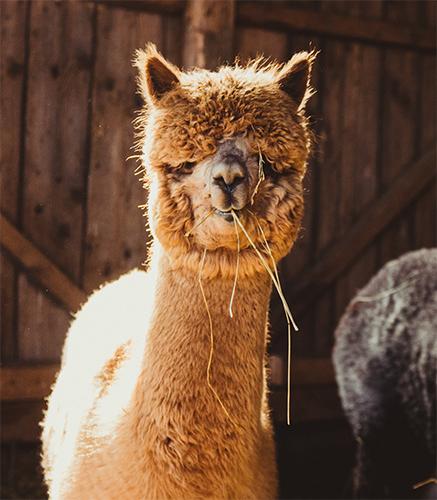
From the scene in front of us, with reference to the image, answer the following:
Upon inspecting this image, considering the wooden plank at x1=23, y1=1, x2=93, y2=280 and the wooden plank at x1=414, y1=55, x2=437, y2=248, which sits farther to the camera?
the wooden plank at x1=414, y1=55, x2=437, y2=248

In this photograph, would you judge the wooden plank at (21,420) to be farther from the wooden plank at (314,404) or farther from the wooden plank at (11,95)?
the wooden plank at (314,404)

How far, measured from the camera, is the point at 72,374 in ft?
9.64

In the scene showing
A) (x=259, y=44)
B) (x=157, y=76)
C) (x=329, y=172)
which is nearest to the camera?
(x=157, y=76)

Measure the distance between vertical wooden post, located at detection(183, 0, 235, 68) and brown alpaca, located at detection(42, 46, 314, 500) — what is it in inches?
78.6

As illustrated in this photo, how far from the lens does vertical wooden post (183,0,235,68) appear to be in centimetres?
413

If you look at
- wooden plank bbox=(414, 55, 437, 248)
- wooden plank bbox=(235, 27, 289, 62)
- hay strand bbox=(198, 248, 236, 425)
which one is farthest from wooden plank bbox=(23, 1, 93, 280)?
wooden plank bbox=(414, 55, 437, 248)

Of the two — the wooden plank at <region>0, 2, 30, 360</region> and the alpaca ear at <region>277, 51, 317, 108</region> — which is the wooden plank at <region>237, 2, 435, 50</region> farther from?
the alpaca ear at <region>277, 51, 317, 108</region>

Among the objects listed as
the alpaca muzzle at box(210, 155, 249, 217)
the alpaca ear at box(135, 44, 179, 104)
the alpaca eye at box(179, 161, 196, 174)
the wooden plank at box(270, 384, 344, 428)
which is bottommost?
the wooden plank at box(270, 384, 344, 428)

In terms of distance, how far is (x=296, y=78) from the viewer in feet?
7.50

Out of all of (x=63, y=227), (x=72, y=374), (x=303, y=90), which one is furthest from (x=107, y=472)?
(x=63, y=227)

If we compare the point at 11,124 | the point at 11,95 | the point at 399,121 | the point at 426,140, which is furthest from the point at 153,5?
the point at 426,140

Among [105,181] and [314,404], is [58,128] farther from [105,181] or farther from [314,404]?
[314,404]

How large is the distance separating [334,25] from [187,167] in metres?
3.34

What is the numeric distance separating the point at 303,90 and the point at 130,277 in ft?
5.22
